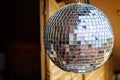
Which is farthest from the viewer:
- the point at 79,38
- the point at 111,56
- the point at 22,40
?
the point at 111,56

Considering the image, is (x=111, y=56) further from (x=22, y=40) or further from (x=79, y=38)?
(x=79, y=38)

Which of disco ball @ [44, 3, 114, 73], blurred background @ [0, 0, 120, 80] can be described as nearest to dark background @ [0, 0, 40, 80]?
blurred background @ [0, 0, 120, 80]

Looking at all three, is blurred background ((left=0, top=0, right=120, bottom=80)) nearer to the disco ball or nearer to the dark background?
the dark background

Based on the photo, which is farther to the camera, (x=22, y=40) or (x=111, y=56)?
(x=111, y=56)

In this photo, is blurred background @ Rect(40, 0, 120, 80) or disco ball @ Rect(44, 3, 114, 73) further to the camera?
blurred background @ Rect(40, 0, 120, 80)

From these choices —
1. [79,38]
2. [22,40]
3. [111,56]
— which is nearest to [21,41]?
[22,40]

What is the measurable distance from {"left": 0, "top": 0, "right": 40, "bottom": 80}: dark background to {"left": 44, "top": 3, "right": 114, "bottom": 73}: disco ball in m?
0.97

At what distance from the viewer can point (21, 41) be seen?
210 cm

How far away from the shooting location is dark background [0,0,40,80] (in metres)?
2.04

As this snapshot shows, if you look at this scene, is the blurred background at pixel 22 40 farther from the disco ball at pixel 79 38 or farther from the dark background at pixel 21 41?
the disco ball at pixel 79 38

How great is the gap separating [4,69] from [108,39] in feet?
4.24

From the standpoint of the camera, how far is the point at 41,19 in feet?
6.55

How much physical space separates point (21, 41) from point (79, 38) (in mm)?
1162

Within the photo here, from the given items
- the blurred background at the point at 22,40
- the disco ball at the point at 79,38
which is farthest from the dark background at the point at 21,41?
the disco ball at the point at 79,38
